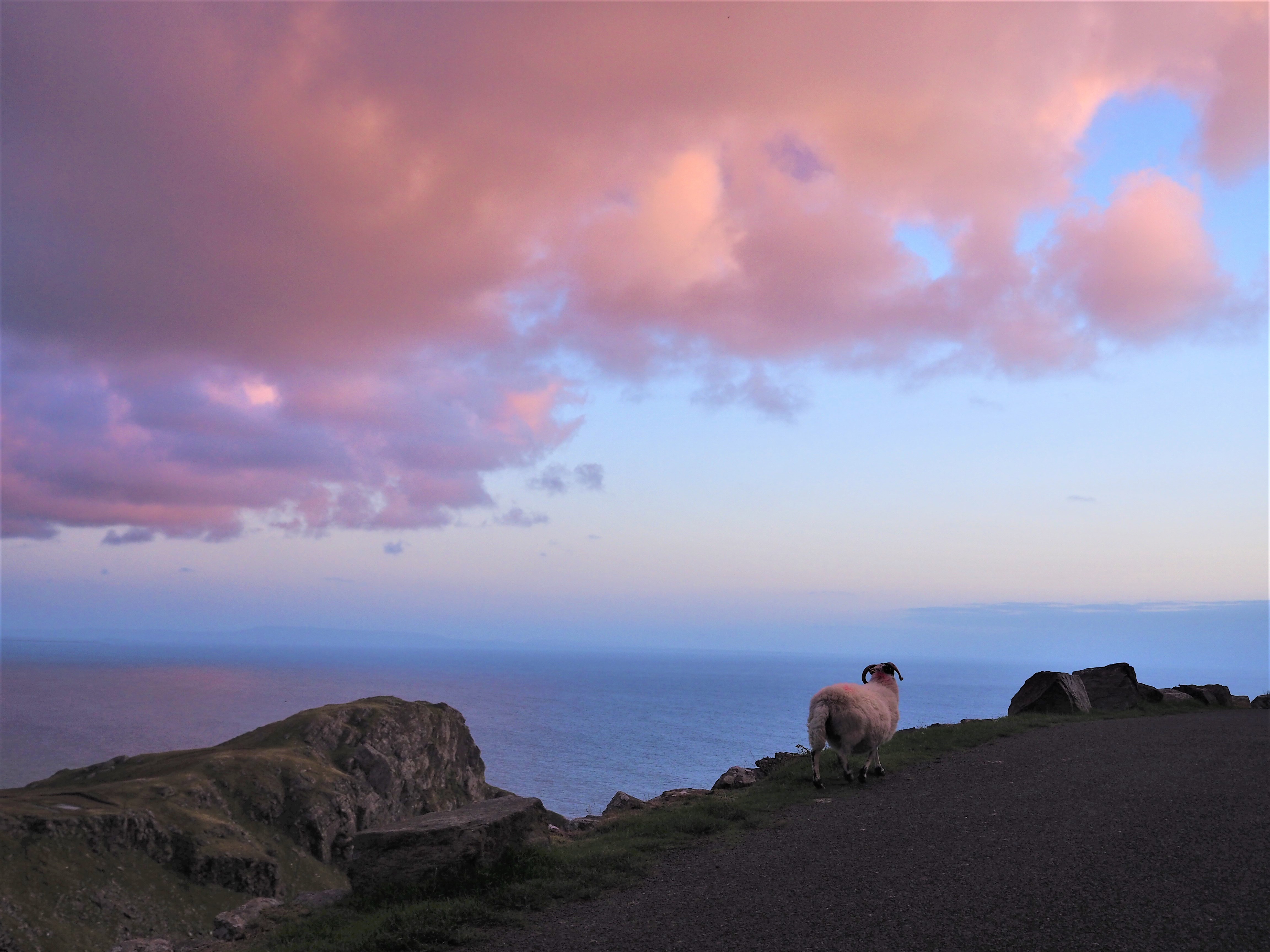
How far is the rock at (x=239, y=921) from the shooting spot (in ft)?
33.0

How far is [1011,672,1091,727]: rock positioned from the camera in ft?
101

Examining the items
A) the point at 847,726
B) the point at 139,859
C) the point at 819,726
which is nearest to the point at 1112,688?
the point at 847,726

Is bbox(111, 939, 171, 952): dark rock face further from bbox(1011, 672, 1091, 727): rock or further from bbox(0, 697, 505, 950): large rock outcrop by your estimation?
bbox(0, 697, 505, 950): large rock outcrop

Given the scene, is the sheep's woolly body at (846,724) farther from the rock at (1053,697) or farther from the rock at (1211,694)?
the rock at (1211,694)

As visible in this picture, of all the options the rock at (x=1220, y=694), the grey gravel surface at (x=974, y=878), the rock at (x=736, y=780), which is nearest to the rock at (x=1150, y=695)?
the rock at (x=1220, y=694)

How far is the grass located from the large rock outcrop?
39450mm

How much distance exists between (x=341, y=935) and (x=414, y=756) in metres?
99.5

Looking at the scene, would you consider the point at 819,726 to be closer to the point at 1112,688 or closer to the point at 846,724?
the point at 846,724

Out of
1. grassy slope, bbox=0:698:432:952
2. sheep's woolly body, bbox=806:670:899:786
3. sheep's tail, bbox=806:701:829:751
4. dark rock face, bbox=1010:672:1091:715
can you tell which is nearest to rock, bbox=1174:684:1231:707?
dark rock face, bbox=1010:672:1091:715

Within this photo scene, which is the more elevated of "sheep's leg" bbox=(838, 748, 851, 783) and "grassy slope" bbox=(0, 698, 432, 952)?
"sheep's leg" bbox=(838, 748, 851, 783)

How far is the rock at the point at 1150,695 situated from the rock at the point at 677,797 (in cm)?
2568

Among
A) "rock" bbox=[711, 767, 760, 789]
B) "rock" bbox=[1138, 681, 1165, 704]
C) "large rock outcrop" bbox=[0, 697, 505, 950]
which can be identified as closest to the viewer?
"rock" bbox=[711, 767, 760, 789]

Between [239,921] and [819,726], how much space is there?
11343mm

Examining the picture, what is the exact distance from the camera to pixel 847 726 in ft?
54.4
